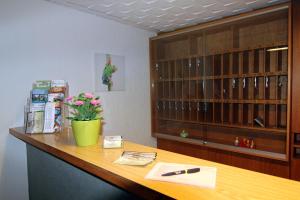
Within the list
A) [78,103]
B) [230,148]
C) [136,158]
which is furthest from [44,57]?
[230,148]

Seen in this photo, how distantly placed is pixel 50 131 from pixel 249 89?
202cm

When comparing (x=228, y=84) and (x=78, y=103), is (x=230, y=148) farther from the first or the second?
(x=78, y=103)

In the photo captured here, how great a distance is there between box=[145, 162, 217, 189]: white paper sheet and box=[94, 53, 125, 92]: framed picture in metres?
1.70

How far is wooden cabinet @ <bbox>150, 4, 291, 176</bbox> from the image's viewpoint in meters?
2.18

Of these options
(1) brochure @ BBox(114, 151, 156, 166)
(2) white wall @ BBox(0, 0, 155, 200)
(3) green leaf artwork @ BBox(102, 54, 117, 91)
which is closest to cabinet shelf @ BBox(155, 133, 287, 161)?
(2) white wall @ BBox(0, 0, 155, 200)

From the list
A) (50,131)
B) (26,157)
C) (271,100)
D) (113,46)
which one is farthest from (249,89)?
(26,157)

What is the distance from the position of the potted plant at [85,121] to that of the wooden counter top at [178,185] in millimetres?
118

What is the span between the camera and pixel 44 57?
6.70 feet

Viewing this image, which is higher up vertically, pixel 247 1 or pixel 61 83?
pixel 247 1

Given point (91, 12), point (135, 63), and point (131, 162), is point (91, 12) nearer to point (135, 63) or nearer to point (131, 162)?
point (135, 63)

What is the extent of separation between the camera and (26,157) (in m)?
1.95

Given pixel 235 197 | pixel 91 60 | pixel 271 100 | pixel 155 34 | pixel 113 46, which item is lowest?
pixel 235 197

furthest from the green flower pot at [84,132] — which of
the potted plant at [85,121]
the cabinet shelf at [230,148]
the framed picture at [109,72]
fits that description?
the cabinet shelf at [230,148]

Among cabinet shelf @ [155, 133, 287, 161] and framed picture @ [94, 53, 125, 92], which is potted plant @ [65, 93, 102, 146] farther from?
cabinet shelf @ [155, 133, 287, 161]
